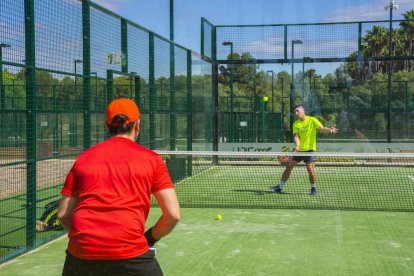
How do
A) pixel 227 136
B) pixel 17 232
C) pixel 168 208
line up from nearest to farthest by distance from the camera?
pixel 168 208 → pixel 17 232 → pixel 227 136

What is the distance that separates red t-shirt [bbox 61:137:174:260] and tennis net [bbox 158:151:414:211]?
247 inches

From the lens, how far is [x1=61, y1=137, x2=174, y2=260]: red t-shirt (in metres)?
2.70

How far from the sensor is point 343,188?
38.5ft

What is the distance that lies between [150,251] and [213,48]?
46.2 feet

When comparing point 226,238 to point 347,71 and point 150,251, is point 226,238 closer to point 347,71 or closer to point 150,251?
point 150,251

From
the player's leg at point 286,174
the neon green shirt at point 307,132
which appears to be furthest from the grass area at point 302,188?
the neon green shirt at point 307,132

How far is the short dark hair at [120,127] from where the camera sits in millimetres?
2883

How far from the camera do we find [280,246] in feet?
21.5

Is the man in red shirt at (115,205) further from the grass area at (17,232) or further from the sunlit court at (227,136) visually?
the grass area at (17,232)

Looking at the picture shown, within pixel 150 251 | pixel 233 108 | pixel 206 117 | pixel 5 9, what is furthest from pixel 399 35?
pixel 150 251

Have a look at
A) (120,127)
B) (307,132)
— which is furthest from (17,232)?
(307,132)

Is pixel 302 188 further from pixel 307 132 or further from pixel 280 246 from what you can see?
pixel 280 246

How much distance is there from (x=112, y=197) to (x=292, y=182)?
1042cm

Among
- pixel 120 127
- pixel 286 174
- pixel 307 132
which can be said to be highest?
pixel 120 127
